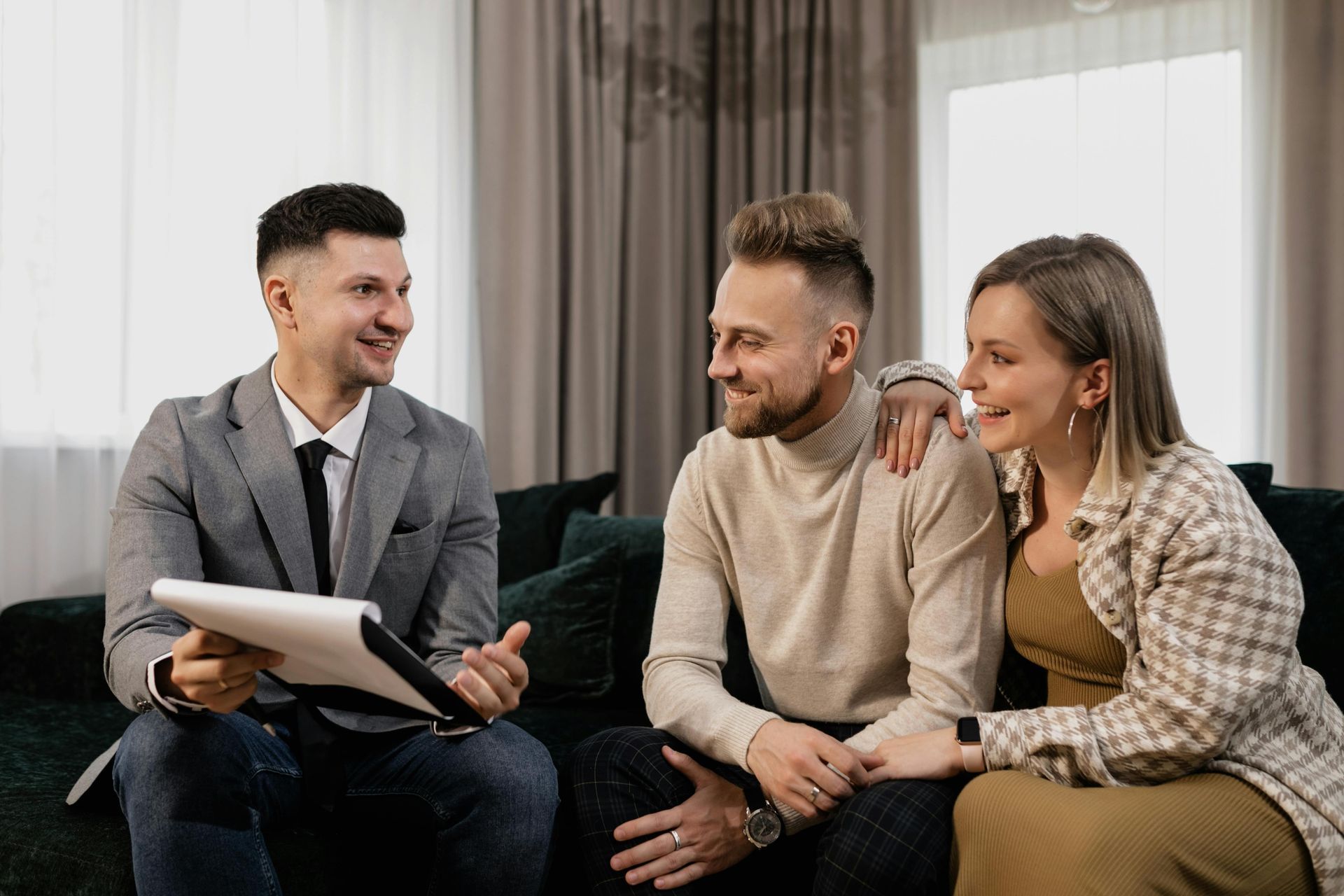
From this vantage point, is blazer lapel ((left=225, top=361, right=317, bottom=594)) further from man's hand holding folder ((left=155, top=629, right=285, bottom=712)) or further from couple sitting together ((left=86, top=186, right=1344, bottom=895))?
man's hand holding folder ((left=155, top=629, right=285, bottom=712))

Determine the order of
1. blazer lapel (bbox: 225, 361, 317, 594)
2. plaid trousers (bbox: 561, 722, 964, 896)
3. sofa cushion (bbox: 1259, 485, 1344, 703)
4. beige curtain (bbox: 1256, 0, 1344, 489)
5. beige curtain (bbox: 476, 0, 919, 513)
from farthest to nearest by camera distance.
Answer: beige curtain (bbox: 476, 0, 919, 513)
beige curtain (bbox: 1256, 0, 1344, 489)
sofa cushion (bbox: 1259, 485, 1344, 703)
blazer lapel (bbox: 225, 361, 317, 594)
plaid trousers (bbox: 561, 722, 964, 896)

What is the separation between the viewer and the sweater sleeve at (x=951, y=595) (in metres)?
1.51

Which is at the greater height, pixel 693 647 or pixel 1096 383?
pixel 1096 383

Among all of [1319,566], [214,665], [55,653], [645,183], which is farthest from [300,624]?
[645,183]

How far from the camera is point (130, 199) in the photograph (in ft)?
8.40

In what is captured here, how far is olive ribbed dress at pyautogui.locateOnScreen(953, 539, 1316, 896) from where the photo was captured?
121 centimetres

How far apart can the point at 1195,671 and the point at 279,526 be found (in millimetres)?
1177

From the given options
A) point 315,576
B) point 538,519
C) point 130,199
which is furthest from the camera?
point 538,519

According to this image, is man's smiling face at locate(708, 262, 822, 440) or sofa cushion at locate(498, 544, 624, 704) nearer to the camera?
man's smiling face at locate(708, 262, 822, 440)

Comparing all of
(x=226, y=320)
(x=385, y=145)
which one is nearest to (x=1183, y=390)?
(x=385, y=145)

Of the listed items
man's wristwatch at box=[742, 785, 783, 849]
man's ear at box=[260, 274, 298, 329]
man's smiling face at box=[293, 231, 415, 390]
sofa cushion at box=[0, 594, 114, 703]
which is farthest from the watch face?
sofa cushion at box=[0, 594, 114, 703]

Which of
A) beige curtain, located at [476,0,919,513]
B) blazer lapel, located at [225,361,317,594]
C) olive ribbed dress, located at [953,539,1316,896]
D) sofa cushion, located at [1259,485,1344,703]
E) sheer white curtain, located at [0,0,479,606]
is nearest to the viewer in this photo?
olive ribbed dress, located at [953,539,1316,896]

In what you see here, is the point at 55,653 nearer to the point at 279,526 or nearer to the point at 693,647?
the point at 279,526

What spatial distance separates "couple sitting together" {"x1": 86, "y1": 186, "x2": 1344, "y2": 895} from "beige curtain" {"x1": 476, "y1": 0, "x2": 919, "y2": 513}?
1.62 m
